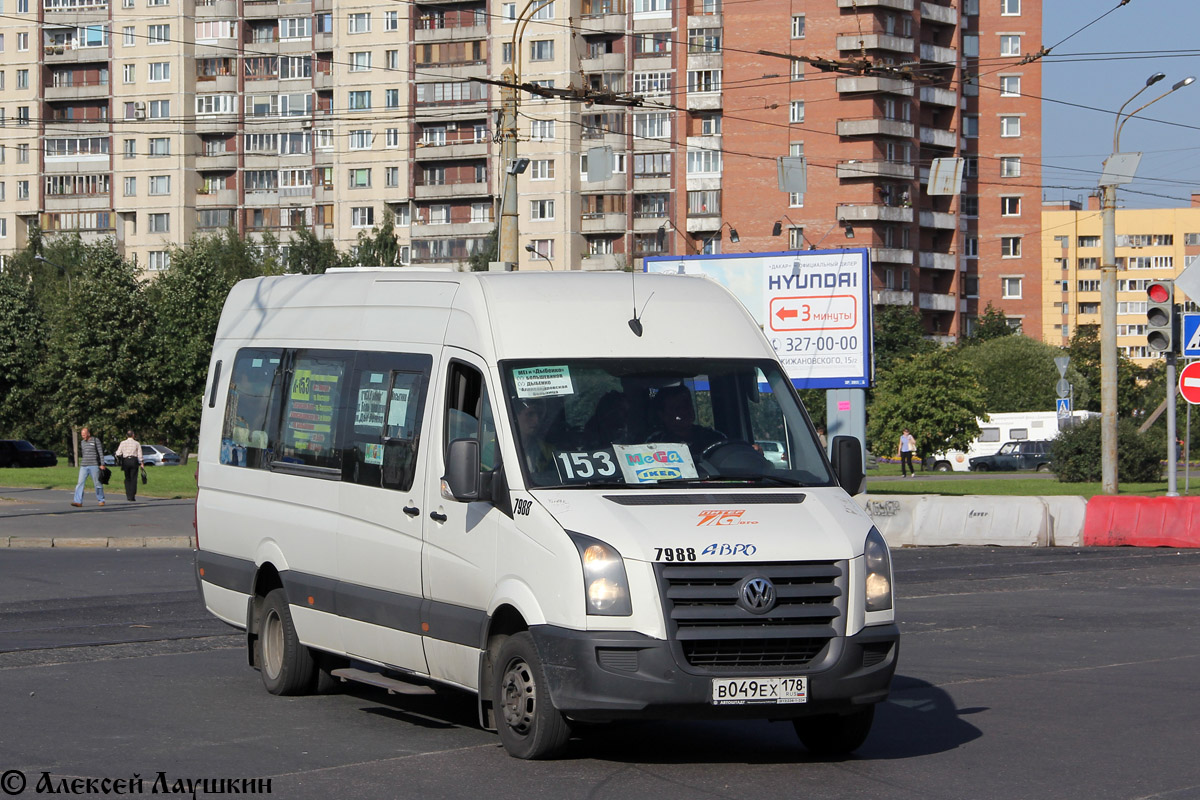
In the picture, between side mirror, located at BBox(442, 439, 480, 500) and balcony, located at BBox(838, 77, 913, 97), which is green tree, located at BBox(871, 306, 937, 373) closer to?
balcony, located at BBox(838, 77, 913, 97)

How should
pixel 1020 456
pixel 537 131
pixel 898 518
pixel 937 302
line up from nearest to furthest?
pixel 898 518, pixel 1020 456, pixel 537 131, pixel 937 302

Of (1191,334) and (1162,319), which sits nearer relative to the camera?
(1191,334)

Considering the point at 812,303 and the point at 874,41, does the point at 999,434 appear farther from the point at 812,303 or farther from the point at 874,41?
the point at 812,303

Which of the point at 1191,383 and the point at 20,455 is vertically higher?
the point at 1191,383

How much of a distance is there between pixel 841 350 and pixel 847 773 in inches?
950

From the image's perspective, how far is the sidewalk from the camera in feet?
79.4

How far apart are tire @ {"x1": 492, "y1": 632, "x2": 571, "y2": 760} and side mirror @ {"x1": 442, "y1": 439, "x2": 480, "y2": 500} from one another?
2.44 feet

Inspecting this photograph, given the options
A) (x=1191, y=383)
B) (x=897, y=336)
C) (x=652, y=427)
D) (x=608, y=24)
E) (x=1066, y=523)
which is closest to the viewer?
(x=652, y=427)

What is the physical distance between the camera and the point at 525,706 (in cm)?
784

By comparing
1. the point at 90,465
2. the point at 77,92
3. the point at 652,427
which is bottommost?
the point at 90,465

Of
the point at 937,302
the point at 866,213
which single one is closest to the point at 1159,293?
the point at 866,213

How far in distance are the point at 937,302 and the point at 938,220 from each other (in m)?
5.37

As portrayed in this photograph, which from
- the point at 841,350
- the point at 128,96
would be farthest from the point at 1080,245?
the point at 841,350

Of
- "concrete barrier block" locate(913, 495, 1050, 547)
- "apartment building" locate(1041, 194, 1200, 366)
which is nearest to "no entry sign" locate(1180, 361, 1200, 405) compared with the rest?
"concrete barrier block" locate(913, 495, 1050, 547)
